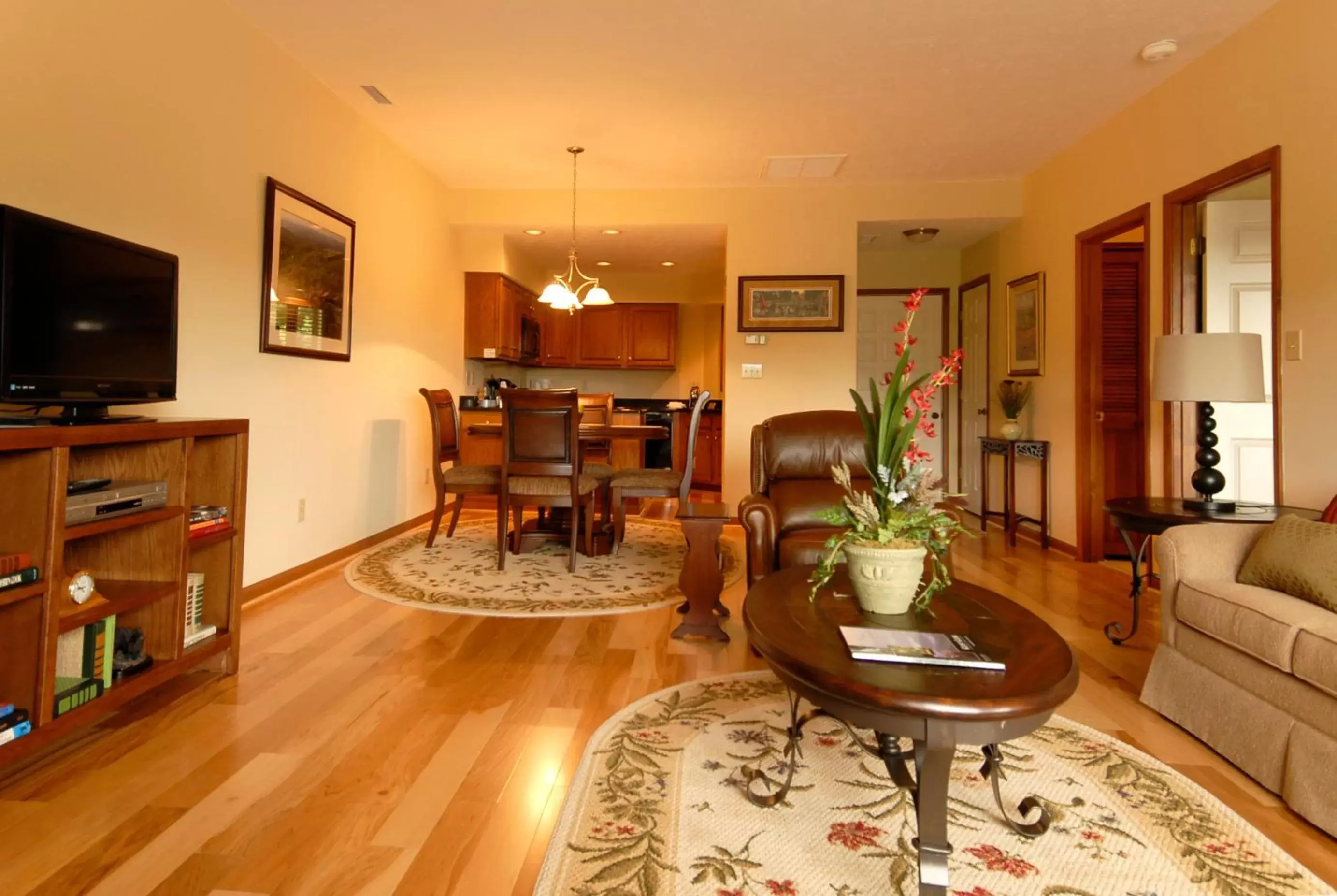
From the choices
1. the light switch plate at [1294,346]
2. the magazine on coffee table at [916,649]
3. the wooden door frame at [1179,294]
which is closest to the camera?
the magazine on coffee table at [916,649]

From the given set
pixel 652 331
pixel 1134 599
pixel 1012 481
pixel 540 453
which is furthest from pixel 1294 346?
pixel 652 331

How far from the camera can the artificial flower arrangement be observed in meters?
1.43

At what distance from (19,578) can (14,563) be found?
0.12 feet

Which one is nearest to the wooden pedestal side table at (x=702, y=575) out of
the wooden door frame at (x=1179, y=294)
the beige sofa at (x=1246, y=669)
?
the beige sofa at (x=1246, y=669)

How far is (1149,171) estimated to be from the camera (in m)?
3.49

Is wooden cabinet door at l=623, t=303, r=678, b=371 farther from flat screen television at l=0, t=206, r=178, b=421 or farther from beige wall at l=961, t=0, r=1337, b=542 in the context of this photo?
flat screen television at l=0, t=206, r=178, b=421

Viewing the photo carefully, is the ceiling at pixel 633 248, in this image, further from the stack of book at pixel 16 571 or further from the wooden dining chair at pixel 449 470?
the stack of book at pixel 16 571

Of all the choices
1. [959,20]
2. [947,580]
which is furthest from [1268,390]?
[947,580]

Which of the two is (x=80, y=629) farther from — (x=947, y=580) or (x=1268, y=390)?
(x=1268, y=390)

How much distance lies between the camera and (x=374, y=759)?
1.68m

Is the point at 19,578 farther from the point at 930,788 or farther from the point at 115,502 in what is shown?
the point at 930,788

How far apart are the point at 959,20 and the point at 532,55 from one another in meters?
1.94

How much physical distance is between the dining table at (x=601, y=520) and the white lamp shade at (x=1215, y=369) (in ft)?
8.44

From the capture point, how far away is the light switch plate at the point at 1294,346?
2564 millimetres
